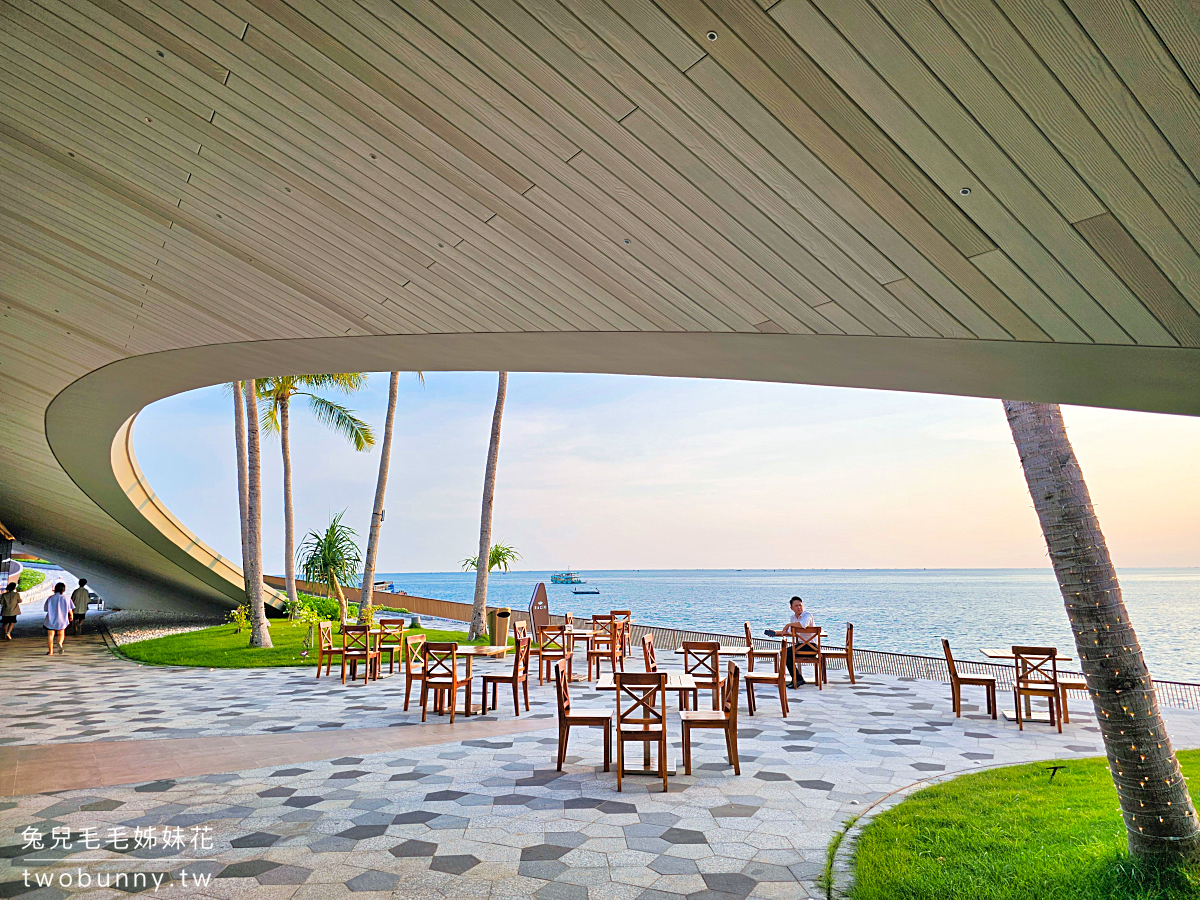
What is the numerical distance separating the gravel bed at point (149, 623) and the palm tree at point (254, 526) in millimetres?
4144

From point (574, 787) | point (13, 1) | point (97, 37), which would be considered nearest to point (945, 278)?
point (97, 37)

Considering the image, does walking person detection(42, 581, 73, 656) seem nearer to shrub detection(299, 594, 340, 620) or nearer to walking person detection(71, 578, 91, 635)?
walking person detection(71, 578, 91, 635)

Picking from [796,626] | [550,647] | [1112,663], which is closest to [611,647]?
[550,647]

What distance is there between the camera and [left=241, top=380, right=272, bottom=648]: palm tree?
1642cm

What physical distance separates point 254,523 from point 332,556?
2.11 metres

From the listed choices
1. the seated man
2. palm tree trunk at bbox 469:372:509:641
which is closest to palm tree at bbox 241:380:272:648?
palm tree trunk at bbox 469:372:509:641

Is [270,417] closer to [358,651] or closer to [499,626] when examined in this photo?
[499,626]

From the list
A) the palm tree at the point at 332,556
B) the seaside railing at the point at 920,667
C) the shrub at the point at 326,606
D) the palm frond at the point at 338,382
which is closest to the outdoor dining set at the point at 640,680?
the seaside railing at the point at 920,667

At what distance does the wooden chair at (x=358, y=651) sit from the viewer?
11.7 meters

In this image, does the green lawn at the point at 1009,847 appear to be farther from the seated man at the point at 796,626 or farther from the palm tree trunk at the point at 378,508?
the palm tree trunk at the point at 378,508

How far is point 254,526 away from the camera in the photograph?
1773 cm

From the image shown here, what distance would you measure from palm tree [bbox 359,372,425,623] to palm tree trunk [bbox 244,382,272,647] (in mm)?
2301

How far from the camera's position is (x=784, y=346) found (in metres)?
3.96

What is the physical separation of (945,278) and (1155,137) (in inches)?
35.3
